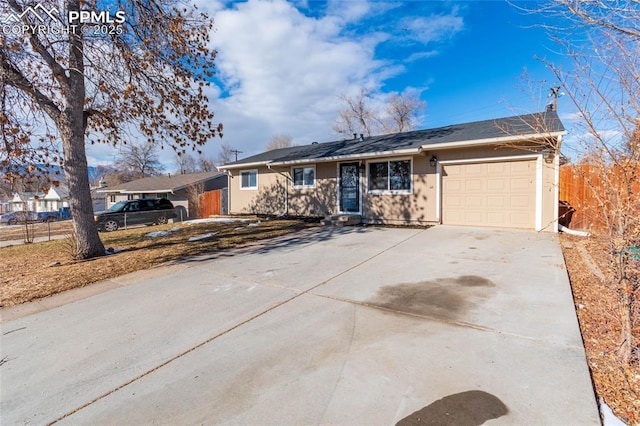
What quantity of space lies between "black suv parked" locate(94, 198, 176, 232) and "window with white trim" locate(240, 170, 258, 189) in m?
5.37

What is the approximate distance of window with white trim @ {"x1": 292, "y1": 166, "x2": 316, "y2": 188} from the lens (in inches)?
495

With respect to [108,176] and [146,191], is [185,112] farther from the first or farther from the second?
[108,176]

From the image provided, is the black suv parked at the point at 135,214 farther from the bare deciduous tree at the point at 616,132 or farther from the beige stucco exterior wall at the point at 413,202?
the bare deciduous tree at the point at 616,132

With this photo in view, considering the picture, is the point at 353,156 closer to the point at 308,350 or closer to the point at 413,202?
the point at 413,202

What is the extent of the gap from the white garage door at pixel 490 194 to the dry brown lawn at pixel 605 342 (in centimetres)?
443

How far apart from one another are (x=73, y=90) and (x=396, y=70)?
53.4ft

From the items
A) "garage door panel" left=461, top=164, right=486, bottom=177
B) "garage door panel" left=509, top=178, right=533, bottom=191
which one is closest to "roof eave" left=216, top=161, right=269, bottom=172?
"garage door panel" left=461, top=164, right=486, bottom=177

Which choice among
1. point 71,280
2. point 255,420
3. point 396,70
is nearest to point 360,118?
point 396,70

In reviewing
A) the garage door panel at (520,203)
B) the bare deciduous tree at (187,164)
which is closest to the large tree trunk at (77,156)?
the garage door panel at (520,203)

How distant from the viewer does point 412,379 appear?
2.26 meters

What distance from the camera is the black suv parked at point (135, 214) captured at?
14688mm

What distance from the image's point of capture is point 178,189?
24750mm

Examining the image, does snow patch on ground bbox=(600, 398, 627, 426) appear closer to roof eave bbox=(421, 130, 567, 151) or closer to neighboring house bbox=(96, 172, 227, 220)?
roof eave bbox=(421, 130, 567, 151)

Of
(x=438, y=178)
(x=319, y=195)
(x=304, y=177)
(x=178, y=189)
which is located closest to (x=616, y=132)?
(x=438, y=178)
